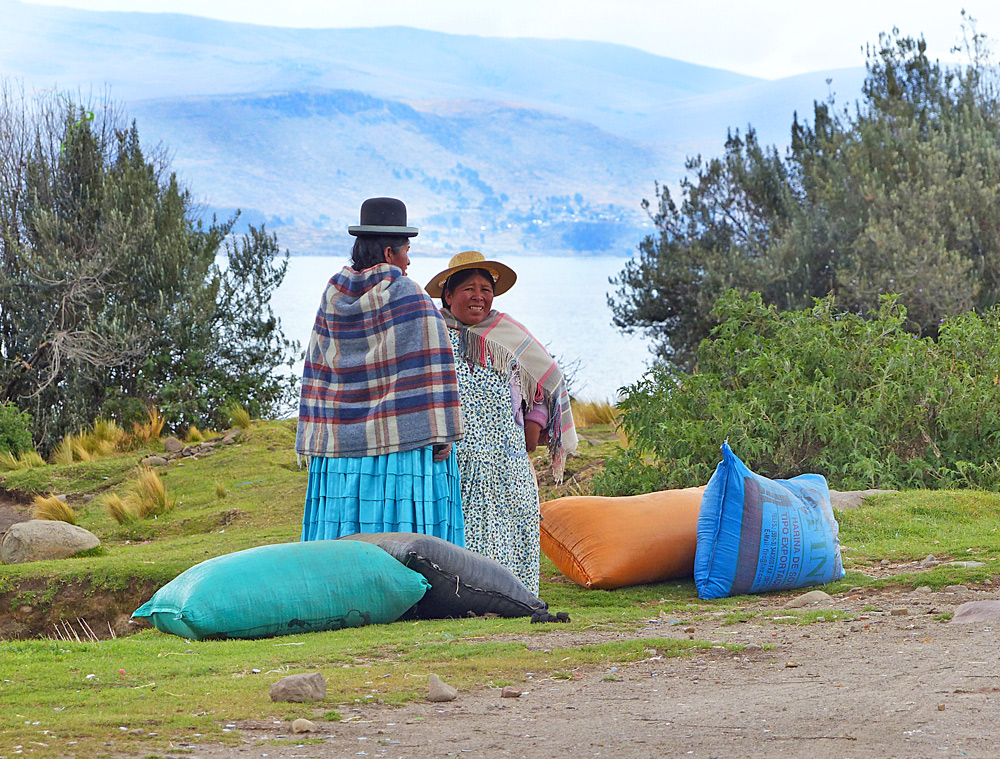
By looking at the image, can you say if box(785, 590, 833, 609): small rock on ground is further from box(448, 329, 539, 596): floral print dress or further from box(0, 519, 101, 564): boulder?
box(0, 519, 101, 564): boulder

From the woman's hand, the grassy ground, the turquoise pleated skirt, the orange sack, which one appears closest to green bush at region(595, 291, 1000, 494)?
the grassy ground

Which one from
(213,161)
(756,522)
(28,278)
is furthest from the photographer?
(213,161)

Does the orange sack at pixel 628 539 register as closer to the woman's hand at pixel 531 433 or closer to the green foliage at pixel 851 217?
the woman's hand at pixel 531 433

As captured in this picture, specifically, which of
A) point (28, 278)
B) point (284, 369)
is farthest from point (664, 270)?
point (28, 278)

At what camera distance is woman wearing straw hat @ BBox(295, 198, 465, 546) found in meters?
5.40

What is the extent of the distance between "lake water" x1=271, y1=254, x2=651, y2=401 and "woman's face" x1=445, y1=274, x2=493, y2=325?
22.1 ft

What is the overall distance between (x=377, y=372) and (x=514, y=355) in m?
0.72

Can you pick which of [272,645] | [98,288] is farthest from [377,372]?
[98,288]

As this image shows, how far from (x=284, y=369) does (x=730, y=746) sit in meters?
16.3

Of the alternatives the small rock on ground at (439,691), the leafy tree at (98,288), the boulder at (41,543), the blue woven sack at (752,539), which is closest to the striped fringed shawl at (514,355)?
the blue woven sack at (752,539)

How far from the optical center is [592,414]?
1456 centimetres

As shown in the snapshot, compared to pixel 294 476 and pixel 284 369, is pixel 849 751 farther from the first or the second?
pixel 284 369

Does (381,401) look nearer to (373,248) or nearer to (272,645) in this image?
(373,248)

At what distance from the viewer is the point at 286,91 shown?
18400 centimetres
